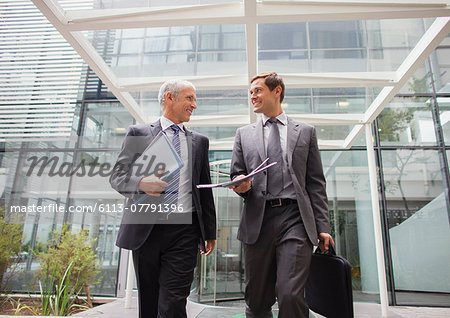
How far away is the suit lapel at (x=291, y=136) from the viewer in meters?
2.14

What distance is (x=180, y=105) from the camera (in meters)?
2.35

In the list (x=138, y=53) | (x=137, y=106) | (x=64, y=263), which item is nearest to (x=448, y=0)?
(x=138, y=53)

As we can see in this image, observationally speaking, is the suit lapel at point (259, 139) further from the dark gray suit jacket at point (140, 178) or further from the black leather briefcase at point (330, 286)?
the black leather briefcase at point (330, 286)

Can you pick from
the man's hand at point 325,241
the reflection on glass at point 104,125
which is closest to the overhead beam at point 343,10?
the man's hand at point 325,241

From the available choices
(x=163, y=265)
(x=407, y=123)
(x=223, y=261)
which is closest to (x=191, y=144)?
(x=163, y=265)

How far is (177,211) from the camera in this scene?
81.4 inches

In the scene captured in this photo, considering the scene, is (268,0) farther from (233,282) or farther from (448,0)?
(233,282)

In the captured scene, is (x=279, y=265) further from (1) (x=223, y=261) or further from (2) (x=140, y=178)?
(1) (x=223, y=261)

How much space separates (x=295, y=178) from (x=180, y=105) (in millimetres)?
1006

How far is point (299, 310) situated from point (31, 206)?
6.80 metres

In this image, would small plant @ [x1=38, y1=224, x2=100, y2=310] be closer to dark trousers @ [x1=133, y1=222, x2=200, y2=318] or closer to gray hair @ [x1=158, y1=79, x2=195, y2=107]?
dark trousers @ [x1=133, y1=222, x2=200, y2=318]

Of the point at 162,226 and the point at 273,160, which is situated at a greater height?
the point at 273,160

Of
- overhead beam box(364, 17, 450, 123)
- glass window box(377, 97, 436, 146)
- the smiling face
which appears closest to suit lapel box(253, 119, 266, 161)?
the smiling face

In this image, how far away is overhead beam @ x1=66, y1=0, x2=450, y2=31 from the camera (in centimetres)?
270
